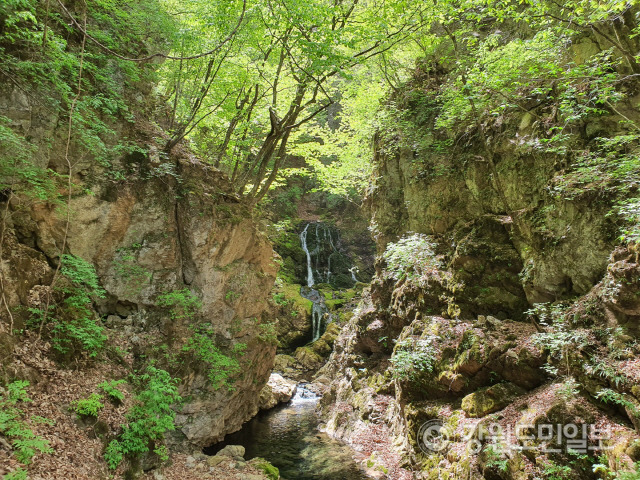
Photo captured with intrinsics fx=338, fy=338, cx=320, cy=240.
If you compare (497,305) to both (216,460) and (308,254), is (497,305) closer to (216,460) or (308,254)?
(216,460)

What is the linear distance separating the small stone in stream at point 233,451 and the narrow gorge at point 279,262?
8 cm

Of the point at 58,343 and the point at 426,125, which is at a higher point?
the point at 426,125

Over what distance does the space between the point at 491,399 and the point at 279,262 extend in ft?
26.9

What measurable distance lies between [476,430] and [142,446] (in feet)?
20.9

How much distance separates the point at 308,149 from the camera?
41.7 ft

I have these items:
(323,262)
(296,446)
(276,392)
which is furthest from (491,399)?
(323,262)

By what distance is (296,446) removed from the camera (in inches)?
420

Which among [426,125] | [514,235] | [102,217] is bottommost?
[102,217]

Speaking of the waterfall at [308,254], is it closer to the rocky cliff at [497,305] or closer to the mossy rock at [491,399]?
the rocky cliff at [497,305]

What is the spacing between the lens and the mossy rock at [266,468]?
27.4ft

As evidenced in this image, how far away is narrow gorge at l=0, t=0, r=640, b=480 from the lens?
579cm

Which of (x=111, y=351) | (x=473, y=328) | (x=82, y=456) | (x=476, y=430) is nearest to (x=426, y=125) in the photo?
(x=473, y=328)

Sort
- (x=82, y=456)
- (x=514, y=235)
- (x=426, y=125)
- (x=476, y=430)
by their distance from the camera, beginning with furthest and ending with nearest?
(x=426, y=125) < (x=514, y=235) < (x=476, y=430) < (x=82, y=456)

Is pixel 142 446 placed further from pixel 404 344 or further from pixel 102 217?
pixel 404 344
